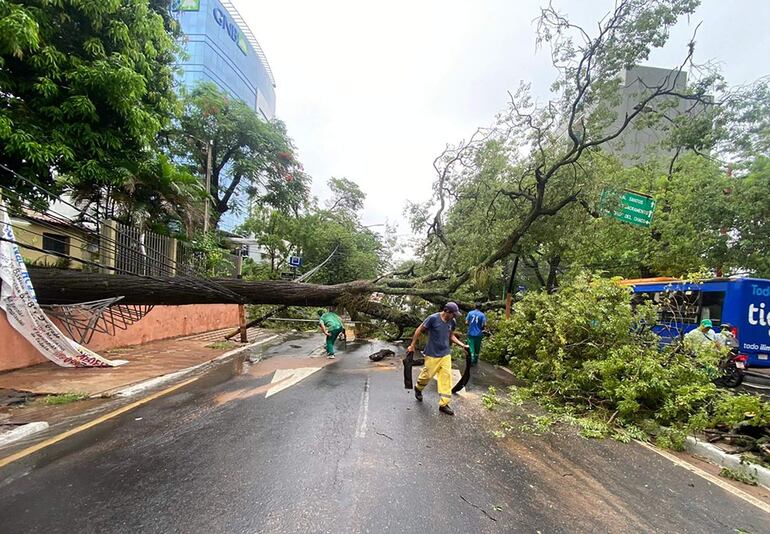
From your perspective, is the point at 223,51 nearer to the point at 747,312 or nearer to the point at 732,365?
the point at 747,312

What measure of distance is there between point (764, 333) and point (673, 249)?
4.52 meters

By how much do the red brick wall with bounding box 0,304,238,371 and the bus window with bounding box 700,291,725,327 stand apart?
1591cm

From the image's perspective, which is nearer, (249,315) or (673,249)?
(673,249)

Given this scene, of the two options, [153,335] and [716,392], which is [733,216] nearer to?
[716,392]

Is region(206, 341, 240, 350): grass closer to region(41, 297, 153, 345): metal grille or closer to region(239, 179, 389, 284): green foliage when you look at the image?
region(41, 297, 153, 345): metal grille

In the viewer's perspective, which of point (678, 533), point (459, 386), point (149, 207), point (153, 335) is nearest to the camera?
point (678, 533)

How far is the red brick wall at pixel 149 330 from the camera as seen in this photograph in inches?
311

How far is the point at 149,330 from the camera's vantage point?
42.0 ft

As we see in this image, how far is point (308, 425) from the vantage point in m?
5.24

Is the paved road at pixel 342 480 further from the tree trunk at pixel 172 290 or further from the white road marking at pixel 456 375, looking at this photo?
the tree trunk at pixel 172 290

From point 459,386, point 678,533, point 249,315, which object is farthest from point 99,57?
point 249,315

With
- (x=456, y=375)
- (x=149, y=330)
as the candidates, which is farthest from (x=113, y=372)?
(x=456, y=375)

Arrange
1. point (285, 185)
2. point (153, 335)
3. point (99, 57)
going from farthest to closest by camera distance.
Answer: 1. point (285, 185)
2. point (153, 335)
3. point (99, 57)


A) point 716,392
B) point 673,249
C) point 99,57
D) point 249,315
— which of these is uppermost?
point 99,57
